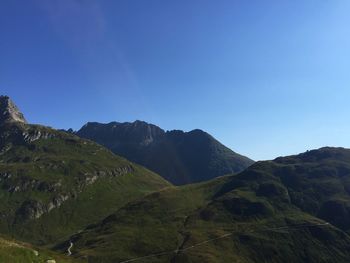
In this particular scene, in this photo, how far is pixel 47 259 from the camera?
48.6 metres

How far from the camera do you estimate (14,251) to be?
47094mm

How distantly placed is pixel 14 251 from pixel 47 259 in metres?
3.65

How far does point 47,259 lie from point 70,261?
24.0ft

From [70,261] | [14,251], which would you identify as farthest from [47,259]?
[70,261]

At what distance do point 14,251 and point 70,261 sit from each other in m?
9.94

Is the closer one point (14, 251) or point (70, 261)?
point (14, 251)

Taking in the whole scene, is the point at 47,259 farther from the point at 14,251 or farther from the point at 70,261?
the point at 70,261

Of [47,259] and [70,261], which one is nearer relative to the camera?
[47,259]

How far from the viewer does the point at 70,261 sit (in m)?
→ 55.5
